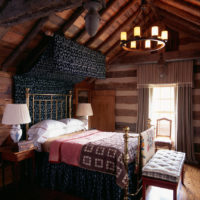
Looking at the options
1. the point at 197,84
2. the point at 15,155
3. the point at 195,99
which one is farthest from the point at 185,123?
the point at 15,155

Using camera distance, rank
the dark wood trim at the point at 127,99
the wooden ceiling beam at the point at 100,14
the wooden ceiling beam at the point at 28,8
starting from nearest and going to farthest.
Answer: the wooden ceiling beam at the point at 28,8 < the wooden ceiling beam at the point at 100,14 < the dark wood trim at the point at 127,99

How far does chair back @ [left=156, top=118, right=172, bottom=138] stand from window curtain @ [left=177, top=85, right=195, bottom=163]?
0.24m

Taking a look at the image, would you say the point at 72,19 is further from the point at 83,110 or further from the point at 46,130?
the point at 83,110

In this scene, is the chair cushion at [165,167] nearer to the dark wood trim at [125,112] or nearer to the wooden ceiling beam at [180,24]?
the dark wood trim at [125,112]

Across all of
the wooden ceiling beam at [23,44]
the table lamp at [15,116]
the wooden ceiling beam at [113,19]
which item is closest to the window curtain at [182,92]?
the wooden ceiling beam at [113,19]

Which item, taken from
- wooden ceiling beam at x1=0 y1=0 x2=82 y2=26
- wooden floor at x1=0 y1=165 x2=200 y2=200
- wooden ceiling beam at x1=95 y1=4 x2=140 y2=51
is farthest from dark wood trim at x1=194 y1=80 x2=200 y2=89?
wooden ceiling beam at x1=0 y1=0 x2=82 y2=26

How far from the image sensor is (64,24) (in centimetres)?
383

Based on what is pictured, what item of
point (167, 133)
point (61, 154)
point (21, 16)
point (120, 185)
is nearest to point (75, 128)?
point (61, 154)

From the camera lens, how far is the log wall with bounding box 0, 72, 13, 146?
3.77 meters

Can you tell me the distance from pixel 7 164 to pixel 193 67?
17.1 ft

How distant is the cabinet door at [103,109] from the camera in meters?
6.39

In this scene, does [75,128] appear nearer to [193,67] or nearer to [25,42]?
[25,42]

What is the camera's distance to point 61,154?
3.43 m

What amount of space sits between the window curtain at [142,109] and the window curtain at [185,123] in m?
0.92
